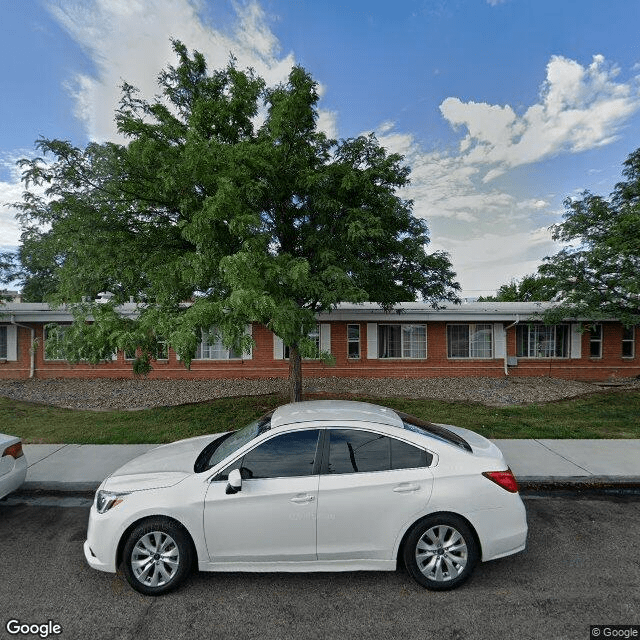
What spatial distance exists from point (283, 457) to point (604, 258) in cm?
1049

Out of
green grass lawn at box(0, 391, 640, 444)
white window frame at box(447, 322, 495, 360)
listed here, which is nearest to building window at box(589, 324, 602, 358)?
white window frame at box(447, 322, 495, 360)

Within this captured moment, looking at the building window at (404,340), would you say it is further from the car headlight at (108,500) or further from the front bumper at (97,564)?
the front bumper at (97,564)

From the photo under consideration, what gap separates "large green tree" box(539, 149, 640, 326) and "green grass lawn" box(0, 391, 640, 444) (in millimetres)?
2800

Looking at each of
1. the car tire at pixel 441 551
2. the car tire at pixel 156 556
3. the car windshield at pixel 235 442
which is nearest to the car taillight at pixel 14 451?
the car tire at pixel 156 556

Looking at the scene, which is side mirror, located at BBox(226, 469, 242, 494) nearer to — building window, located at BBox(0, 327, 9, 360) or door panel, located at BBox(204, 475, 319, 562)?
door panel, located at BBox(204, 475, 319, 562)

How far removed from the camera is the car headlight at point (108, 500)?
3299mm

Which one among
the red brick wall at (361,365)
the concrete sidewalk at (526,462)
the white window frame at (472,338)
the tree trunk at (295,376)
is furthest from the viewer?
the white window frame at (472,338)

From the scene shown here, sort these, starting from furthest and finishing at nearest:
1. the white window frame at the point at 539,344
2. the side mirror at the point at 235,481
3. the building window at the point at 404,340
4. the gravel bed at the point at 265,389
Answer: the white window frame at the point at 539,344, the building window at the point at 404,340, the gravel bed at the point at 265,389, the side mirror at the point at 235,481

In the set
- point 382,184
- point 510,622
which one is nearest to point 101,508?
point 510,622

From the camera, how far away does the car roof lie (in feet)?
11.9

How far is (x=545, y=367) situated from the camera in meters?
16.4

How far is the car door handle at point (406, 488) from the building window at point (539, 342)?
50.7 ft

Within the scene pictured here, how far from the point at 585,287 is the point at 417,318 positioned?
231 inches

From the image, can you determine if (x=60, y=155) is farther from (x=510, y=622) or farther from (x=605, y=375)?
(x=605, y=375)
